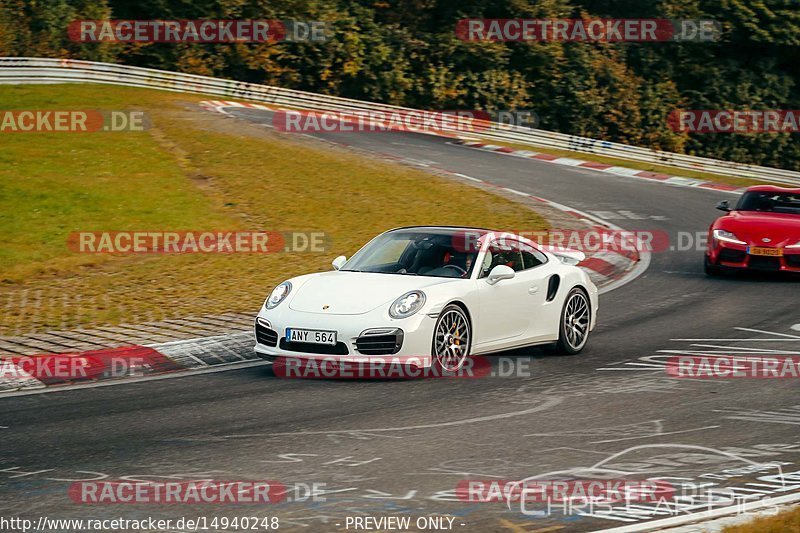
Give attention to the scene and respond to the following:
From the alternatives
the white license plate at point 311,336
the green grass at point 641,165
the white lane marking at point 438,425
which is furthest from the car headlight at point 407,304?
the green grass at point 641,165

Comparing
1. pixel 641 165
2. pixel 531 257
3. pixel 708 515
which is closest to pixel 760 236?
pixel 531 257

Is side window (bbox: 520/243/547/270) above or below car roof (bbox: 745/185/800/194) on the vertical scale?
below

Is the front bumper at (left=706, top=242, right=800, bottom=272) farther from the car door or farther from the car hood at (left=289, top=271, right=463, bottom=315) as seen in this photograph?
the car hood at (left=289, top=271, right=463, bottom=315)

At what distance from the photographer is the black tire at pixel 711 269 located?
58.3ft

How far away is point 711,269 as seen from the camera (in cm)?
1786

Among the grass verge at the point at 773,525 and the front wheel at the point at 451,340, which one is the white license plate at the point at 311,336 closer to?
the front wheel at the point at 451,340

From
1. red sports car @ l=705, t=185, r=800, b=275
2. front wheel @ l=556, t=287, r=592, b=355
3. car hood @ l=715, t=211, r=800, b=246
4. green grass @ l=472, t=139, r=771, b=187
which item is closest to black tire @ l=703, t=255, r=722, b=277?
red sports car @ l=705, t=185, r=800, b=275

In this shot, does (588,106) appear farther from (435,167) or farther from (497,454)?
(497,454)

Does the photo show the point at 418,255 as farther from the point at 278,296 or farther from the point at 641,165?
the point at 641,165

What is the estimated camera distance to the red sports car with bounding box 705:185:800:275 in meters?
17.0

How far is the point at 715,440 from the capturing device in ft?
26.1

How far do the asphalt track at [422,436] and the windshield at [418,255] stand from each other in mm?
1200

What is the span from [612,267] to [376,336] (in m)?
9.43

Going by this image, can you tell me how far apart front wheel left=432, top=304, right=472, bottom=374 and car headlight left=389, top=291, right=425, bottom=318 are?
228 millimetres
